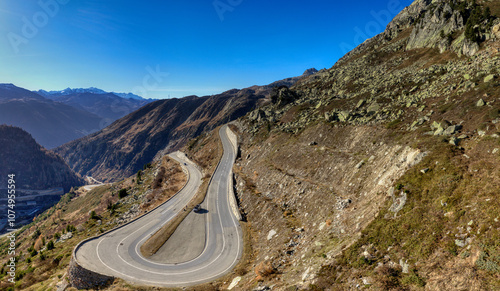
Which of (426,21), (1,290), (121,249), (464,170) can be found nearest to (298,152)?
(464,170)

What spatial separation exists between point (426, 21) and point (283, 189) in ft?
262

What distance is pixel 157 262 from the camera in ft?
106

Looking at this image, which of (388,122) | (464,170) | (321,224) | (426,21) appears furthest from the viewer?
(426,21)

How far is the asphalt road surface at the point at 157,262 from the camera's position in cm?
2912

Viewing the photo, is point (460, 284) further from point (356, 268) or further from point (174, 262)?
point (174, 262)

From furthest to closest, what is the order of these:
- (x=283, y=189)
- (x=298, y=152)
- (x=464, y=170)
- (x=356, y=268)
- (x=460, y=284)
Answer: (x=298, y=152)
(x=283, y=189)
(x=464, y=170)
(x=356, y=268)
(x=460, y=284)

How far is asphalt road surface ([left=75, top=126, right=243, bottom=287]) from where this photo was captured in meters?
29.1

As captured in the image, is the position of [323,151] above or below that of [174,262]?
above

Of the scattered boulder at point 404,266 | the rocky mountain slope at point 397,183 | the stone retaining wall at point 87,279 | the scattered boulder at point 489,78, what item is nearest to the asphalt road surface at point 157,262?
the stone retaining wall at point 87,279

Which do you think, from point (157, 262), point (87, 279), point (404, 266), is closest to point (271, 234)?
point (157, 262)

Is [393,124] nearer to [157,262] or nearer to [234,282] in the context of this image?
[234,282]

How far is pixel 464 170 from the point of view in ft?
→ 61.8

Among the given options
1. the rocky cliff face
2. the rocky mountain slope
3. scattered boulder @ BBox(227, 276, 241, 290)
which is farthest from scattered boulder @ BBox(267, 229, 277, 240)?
the rocky cliff face

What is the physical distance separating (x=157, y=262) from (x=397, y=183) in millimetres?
34166
